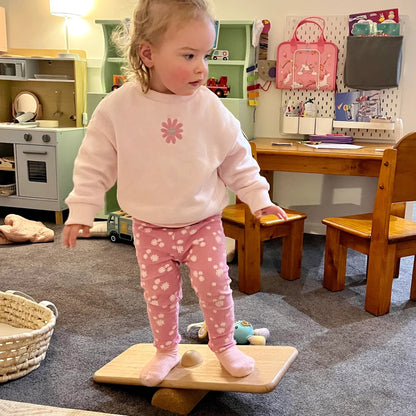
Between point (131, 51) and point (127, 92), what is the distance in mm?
103

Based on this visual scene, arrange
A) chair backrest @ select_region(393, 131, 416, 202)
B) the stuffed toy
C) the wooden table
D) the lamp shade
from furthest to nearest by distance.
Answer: the lamp shade, the wooden table, chair backrest @ select_region(393, 131, 416, 202), the stuffed toy

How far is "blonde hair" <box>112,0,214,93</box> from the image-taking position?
1.25 m

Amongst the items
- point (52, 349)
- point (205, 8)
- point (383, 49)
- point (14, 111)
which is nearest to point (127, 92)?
point (205, 8)

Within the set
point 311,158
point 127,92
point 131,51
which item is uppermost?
point 131,51

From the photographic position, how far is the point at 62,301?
2.30 m

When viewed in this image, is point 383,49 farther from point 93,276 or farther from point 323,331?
point 93,276

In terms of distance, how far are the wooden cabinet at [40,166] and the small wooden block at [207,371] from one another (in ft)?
6.47

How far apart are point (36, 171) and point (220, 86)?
1327 mm

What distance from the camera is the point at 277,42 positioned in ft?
10.9

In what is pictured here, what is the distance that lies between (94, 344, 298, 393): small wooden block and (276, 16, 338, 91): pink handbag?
203 centimetres

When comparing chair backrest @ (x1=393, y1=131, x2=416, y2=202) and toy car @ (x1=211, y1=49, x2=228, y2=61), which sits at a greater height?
toy car @ (x1=211, y1=49, x2=228, y2=61)

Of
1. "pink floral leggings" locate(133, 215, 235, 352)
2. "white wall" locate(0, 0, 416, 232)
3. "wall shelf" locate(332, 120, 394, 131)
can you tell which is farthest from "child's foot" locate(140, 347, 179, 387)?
"wall shelf" locate(332, 120, 394, 131)

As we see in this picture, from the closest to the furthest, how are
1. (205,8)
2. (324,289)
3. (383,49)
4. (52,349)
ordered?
(205,8) < (52,349) < (324,289) < (383,49)

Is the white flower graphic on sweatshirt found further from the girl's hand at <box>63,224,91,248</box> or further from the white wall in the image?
the white wall
